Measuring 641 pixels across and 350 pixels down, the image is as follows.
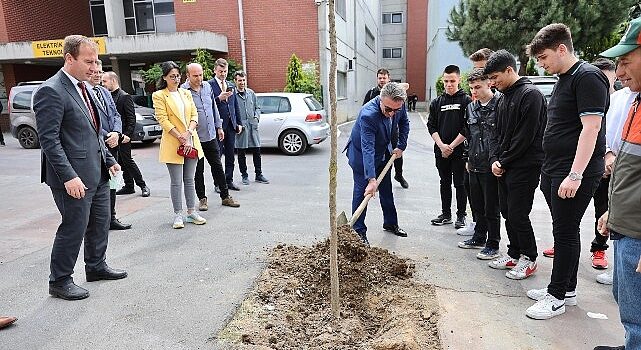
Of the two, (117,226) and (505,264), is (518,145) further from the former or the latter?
(117,226)

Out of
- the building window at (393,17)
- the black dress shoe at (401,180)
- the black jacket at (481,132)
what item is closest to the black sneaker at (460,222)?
the black jacket at (481,132)

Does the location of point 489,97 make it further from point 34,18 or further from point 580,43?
point 34,18

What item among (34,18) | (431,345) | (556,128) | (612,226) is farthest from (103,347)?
(34,18)

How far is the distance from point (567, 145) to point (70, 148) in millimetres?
3626

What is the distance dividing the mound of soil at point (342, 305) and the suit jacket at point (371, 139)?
770 mm

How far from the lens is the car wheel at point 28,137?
1280 centimetres

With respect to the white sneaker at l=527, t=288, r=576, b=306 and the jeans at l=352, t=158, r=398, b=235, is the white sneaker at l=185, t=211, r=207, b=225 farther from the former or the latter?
the white sneaker at l=527, t=288, r=576, b=306

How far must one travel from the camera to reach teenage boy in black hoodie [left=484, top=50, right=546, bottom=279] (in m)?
3.44

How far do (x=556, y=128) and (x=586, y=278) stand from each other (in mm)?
1597

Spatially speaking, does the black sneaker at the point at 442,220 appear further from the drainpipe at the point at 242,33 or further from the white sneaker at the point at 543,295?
the drainpipe at the point at 242,33

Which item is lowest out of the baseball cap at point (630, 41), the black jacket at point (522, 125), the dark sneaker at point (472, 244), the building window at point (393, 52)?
the dark sneaker at point (472, 244)

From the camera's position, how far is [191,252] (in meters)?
4.35

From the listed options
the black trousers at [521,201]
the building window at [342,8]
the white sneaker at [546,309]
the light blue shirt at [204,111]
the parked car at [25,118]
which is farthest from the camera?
the building window at [342,8]

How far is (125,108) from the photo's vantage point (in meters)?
6.27
